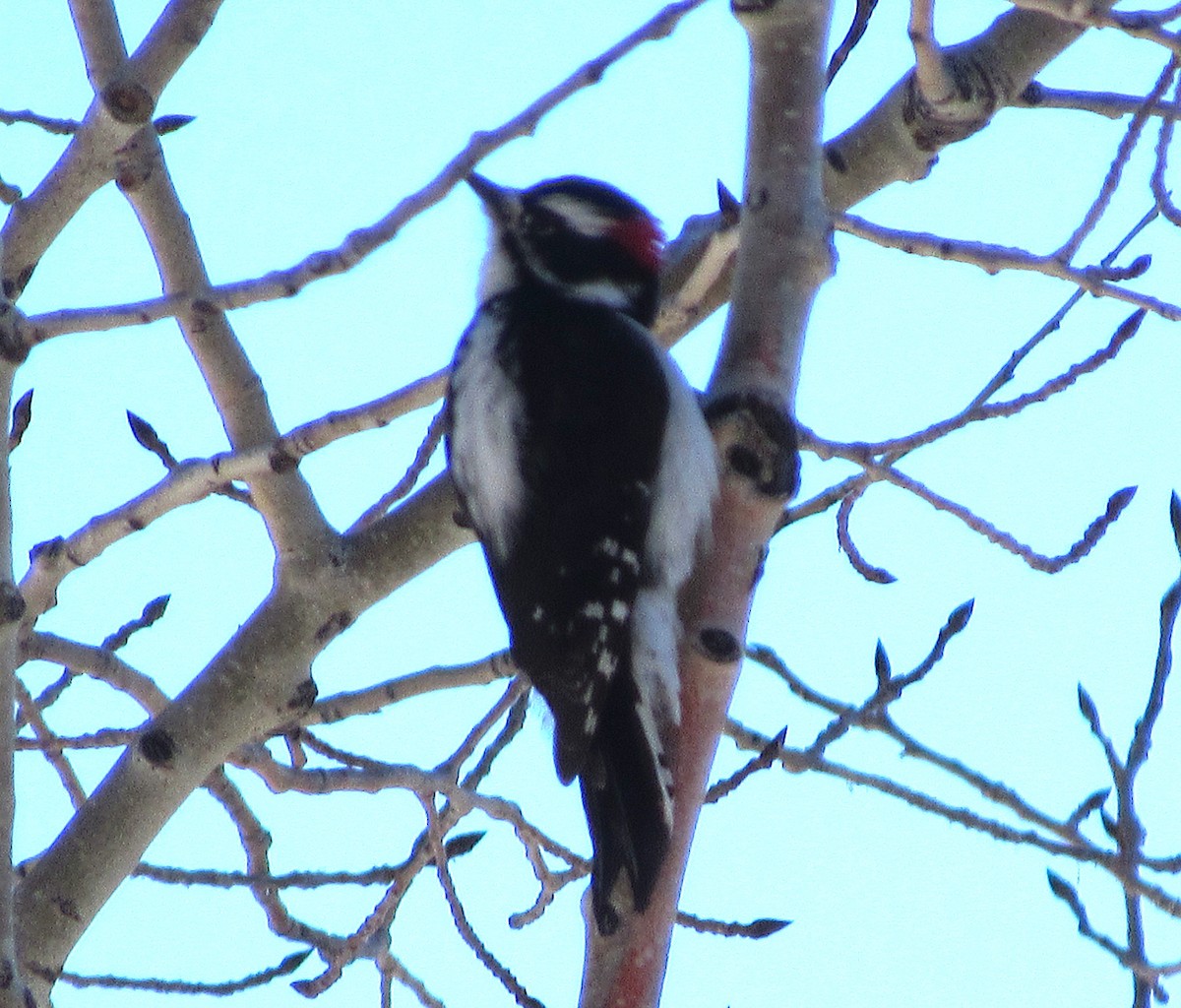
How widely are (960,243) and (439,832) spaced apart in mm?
1592

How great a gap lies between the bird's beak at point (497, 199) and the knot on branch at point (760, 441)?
1.42 metres

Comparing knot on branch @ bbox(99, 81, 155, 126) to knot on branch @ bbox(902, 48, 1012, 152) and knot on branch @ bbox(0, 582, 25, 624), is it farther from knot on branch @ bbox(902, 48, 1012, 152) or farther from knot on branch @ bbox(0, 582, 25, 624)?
knot on branch @ bbox(902, 48, 1012, 152)


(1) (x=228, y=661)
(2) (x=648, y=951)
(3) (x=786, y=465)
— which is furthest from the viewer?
(1) (x=228, y=661)

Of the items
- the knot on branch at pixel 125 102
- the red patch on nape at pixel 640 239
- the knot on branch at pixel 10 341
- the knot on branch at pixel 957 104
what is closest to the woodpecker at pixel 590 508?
the red patch on nape at pixel 640 239

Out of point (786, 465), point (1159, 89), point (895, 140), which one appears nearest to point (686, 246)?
point (895, 140)

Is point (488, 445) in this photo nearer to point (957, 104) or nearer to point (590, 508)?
point (590, 508)

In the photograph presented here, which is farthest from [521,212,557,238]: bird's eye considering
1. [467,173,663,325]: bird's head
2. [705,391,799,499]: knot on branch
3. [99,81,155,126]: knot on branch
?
[705,391,799,499]: knot on branch

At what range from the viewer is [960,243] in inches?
117

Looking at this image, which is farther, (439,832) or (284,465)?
(439,832)

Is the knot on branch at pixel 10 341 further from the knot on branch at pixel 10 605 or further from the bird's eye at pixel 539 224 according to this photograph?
the bird's eye at pixel 539 224

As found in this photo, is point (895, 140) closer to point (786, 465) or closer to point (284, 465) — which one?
point (786, 465)

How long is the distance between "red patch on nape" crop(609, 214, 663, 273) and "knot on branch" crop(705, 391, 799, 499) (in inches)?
47.5

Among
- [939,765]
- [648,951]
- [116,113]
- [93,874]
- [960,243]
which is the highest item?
[960,243]

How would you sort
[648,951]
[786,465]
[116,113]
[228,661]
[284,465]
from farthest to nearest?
[228,661], [284,465], [116,113], [786,465], [648,951]
